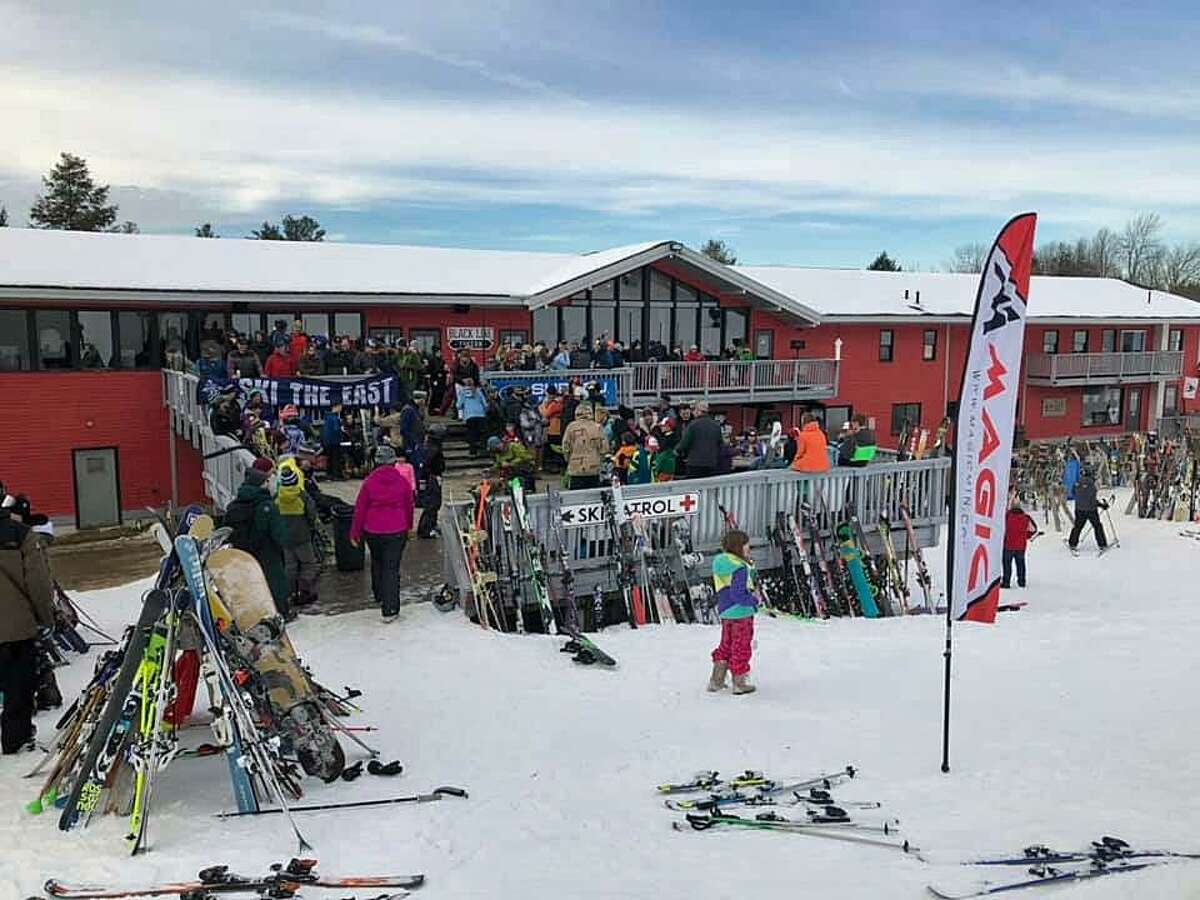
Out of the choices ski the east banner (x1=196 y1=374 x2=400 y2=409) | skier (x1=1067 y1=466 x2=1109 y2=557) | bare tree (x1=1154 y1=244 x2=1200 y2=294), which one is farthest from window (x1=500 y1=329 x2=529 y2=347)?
bare tree (x1=1154 y1=244 x2=1200 y2=294)

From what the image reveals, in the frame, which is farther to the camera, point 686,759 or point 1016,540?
point 1016,540

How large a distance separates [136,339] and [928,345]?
2274 cm

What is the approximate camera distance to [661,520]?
470 inches

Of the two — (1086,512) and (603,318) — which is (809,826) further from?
(603,318)

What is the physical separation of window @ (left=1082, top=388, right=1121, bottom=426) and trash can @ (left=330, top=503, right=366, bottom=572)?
30403mm

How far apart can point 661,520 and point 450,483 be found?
5663 millimetres

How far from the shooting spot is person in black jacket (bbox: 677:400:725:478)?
43.3 feet

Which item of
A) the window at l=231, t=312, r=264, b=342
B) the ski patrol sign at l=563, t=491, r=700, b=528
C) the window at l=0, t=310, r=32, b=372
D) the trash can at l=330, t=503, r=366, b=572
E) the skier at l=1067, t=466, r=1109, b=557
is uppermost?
the window at l=231, t=312, r=264, b=342

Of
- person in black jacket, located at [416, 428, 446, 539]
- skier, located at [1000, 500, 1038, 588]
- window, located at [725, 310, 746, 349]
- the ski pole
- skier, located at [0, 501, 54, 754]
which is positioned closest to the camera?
the ski pole

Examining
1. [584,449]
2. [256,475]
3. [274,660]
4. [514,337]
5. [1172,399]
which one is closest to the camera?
[274,660]

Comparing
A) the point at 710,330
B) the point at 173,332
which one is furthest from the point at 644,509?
the point at 710,330

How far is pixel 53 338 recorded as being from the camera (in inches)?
749

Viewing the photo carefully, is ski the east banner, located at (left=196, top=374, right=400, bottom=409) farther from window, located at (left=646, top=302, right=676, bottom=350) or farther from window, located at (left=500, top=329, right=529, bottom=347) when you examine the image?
window, located at (left=646, top=302, right=676, bottom=350)

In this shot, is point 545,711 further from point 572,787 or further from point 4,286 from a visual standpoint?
point 4,286
